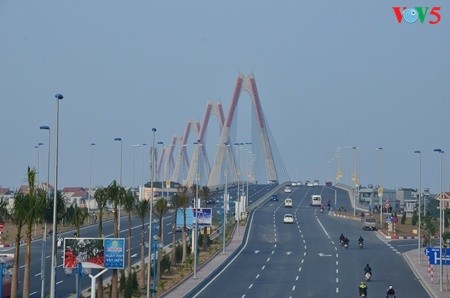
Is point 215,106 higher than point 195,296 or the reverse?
higher

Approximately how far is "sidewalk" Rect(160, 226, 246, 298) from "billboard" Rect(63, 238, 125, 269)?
725cm

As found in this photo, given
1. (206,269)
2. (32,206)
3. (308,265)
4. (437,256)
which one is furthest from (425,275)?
(32,206)

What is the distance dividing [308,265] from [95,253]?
22751 mm

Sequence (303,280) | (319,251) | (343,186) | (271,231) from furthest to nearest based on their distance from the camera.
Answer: (343,186) < (271,231) < (319,251) < (303,280)

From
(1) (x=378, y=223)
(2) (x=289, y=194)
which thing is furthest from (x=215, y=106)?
(1) (x=378, y=223)

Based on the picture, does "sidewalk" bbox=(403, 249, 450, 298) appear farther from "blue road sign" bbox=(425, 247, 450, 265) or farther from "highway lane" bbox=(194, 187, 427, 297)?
"blue road sign" bbox=(425, 247, 450, 265)

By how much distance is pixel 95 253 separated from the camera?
37.0 metres

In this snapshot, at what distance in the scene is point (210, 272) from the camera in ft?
177

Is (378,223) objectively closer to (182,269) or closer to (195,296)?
(182,269)

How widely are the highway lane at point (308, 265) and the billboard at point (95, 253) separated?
843 cm

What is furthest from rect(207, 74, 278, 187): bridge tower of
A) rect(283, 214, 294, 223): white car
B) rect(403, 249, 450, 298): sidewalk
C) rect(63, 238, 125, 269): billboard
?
rect(63, 238, 125, 269): billboard

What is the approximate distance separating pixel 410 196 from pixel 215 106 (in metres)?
49.6

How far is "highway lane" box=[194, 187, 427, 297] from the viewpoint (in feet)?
154

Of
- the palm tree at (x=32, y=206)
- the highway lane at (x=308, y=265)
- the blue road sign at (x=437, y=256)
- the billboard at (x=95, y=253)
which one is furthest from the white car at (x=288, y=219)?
the palm tree at (x=32, y=206)
